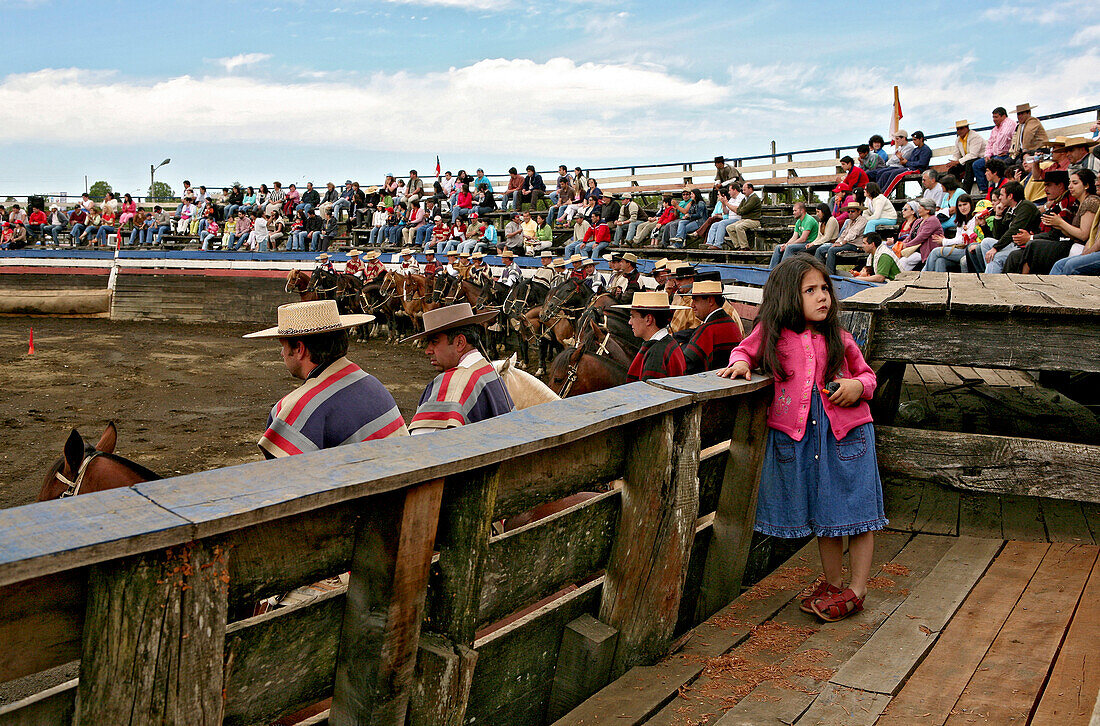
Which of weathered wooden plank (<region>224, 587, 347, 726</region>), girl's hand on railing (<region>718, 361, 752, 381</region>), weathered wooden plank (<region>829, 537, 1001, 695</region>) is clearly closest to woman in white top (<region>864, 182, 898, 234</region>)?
weathered wooden plank (<region>829, 537, 1001, 695</region>)

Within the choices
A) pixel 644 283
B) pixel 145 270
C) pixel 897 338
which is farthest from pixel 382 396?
pixel 145 270

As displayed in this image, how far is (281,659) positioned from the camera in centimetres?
213

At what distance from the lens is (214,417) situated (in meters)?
12.2

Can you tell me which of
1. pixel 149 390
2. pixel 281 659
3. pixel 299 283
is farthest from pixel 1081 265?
pixel 299 283

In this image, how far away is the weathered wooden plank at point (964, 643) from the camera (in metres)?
2.76

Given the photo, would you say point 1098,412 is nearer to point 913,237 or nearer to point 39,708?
point 913,237

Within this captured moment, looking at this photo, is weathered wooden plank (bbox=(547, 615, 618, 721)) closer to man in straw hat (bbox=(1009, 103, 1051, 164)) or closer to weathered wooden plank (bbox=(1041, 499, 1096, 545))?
weathered wooden plank (bbox=(1041, 499, 1096, 545))

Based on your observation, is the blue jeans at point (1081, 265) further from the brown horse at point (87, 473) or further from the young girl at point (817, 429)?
the brown horse at point (87, 473)

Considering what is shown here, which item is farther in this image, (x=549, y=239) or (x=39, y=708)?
(x=549, y=239)

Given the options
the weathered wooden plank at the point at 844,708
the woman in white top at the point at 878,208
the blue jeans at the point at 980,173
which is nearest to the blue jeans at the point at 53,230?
the woman in white top at the point at 878,208

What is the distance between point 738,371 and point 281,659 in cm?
214

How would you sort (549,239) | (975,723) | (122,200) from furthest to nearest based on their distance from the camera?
(122,200) → (549,239) → (975,723)

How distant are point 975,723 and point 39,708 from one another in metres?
2.54

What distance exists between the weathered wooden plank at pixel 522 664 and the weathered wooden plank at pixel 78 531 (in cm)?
130
